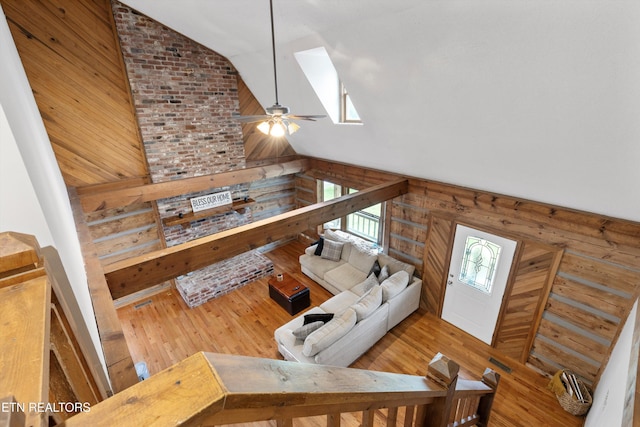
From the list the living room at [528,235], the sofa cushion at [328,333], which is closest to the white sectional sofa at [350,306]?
the sofa cushion at [328,333]

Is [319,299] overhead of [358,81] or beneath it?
beneath

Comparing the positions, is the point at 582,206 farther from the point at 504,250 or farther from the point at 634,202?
the point at 504,250

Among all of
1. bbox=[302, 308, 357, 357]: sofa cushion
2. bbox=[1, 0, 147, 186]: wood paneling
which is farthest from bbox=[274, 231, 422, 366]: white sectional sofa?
bbox=[1, 0, 147, 186]: wood paneling

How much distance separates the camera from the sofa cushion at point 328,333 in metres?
3.76

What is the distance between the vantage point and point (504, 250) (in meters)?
4.17

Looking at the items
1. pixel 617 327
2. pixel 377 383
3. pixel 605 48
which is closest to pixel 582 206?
pixel 617 327

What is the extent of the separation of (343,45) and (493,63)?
1.50 m

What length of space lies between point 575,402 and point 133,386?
190 inches

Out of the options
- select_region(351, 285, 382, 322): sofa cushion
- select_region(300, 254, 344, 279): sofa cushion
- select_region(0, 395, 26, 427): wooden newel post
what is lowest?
select_region(300, 254, 344, 279): sofa cushion

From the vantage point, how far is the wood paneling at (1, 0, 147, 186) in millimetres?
3992

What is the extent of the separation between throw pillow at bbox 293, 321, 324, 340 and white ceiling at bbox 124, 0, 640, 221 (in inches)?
112

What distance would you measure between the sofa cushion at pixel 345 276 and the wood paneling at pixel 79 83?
13.6ft

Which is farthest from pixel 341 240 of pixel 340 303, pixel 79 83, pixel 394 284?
pixel 79 83

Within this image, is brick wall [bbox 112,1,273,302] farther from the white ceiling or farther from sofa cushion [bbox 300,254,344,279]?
sofa cushion [bbox 300,254,344,279]
